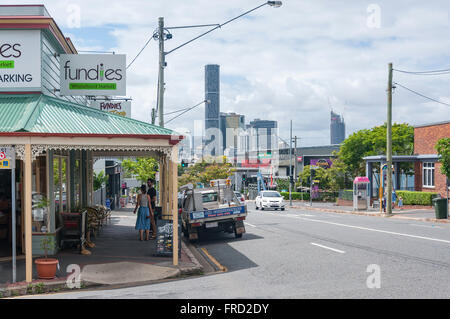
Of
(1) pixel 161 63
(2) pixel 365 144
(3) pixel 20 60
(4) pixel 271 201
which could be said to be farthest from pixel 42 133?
(2) pixel 365 144

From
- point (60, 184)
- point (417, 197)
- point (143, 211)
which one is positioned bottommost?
point (417, 197)

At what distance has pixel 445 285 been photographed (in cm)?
909

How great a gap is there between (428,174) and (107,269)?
36278 mm

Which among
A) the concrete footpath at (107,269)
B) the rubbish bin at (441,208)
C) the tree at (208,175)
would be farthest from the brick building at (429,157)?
the tree at (208,175)

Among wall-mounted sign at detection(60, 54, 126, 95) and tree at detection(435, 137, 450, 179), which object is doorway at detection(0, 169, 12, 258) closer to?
wall-mounted sign at detection(60, 54, 126, 95)

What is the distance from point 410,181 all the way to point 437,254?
55.5m

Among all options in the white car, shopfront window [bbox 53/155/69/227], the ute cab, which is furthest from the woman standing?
the white car

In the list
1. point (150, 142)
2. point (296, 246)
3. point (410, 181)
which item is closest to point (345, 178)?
point (410, 181)

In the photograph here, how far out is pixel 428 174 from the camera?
140 feet

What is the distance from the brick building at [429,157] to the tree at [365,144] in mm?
16004

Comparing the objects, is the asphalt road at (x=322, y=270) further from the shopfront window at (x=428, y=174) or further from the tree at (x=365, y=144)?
the tree at (x=365, y=144)

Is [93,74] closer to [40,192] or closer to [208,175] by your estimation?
[40,192]

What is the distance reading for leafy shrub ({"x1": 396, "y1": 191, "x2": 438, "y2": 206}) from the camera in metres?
37.6

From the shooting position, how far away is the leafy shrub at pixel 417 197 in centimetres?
3759
